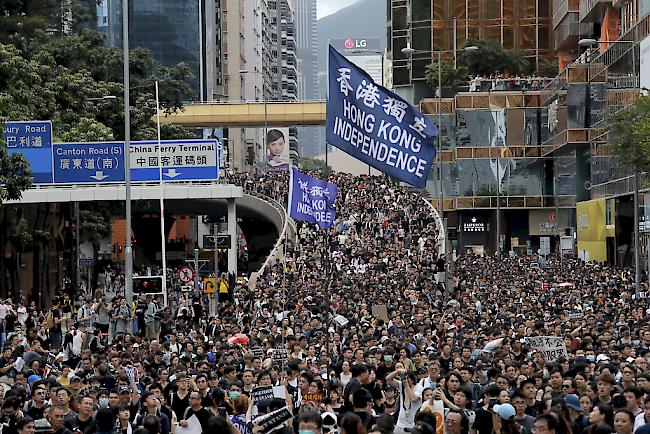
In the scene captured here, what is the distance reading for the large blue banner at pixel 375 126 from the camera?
16656 millimetres

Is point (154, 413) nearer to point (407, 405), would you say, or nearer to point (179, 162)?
point (407, 405)

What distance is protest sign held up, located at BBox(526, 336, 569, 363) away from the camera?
18891 mm

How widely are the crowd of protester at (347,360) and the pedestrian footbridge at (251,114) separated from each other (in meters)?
45.8

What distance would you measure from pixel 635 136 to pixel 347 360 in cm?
2487

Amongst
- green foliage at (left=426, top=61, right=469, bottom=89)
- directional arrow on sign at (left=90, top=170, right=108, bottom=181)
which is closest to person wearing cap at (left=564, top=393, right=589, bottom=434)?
directional arrow on sign at (left=90, top=170, right=108, bottom=181)

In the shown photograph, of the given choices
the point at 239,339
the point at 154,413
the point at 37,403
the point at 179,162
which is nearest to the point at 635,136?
the point at 179,162

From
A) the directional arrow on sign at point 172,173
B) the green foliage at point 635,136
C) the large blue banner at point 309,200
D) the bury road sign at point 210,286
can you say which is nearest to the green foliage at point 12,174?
the bury road sign at point 210,286

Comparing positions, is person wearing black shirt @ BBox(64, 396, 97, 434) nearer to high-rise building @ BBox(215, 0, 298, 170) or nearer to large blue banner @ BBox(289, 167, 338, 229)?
large blue banner @ BBox(289, 167, 338, 229)

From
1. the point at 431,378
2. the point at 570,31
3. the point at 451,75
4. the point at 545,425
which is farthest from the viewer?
the point at 451,75

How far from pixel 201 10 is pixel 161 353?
9875cm

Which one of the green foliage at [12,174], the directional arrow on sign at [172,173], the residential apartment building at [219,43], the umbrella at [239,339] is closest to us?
the umbrella at [239,339]

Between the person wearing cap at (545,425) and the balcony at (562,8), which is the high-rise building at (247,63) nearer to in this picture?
the balcony at (562,8)

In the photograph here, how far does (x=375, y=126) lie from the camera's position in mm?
17031

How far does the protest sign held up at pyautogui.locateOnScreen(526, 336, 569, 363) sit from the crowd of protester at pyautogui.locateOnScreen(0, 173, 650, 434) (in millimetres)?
204
